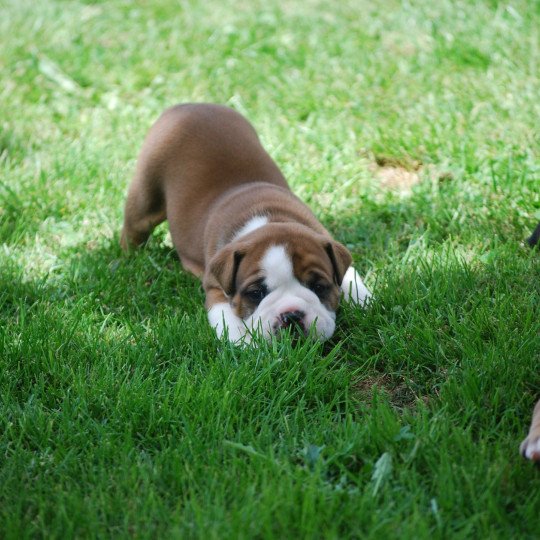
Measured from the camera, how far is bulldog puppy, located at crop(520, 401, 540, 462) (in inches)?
122

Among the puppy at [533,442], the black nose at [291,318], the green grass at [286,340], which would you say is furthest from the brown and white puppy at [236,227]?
the puppy at [533,442]

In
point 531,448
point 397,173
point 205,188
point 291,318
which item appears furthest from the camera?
point 397,173

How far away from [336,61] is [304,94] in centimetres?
72

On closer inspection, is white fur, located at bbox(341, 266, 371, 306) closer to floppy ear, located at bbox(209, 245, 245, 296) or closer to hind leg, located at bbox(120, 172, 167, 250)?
floppy ear, located at bbox(209, 245, 245, 296)

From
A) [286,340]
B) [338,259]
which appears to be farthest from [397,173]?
[286,340]

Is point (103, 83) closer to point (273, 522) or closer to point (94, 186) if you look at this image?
point (94, 186)

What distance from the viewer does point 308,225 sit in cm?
500

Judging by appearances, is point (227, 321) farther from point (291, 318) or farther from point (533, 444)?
point (533, 444)

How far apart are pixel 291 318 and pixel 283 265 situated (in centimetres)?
29

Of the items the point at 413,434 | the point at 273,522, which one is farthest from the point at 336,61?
the point at 273,522

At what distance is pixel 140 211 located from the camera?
5.71 m

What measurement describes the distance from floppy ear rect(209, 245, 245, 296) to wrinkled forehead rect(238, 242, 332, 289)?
75mm

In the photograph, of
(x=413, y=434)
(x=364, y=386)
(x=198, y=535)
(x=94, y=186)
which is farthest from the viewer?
(x=94, y=186)

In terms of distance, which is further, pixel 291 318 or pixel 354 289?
pixel 354 289
